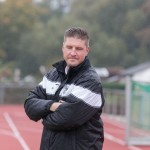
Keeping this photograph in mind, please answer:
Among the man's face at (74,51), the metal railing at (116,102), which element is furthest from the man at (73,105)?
the metal railing at (116,102)

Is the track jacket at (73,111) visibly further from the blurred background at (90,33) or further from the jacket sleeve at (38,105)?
the blurred background at (90,33)

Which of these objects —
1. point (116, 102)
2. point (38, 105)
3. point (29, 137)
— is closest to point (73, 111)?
point (38, 105)

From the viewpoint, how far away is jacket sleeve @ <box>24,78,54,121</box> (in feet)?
12.3

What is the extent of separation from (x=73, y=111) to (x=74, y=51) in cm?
41

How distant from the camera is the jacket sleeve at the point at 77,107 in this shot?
3604 millimetres

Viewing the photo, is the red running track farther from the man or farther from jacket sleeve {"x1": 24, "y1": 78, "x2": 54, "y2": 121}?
the man

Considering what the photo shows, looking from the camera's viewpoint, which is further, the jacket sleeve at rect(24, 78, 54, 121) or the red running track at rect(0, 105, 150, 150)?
the red running track at rect(0, 105, 150, 150)

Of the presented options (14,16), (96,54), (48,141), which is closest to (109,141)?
(48,141)

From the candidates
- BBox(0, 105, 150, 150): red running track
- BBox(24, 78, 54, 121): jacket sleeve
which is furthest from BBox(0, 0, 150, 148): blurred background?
BBox(24, 78, 54, 121): jacket sleeve

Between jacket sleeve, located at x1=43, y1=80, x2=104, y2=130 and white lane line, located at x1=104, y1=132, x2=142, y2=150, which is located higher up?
jacket sleeve, located at x1=43, y1=80, x2=104, y2=130

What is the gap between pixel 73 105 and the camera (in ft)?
11.9

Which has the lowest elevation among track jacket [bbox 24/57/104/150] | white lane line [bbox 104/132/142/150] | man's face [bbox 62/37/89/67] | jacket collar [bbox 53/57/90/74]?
white lane line [bbox 104/132/142/150]

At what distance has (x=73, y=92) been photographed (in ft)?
12.0

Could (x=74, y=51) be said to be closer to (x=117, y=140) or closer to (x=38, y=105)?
(x=38, y=105)
